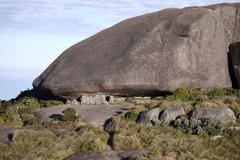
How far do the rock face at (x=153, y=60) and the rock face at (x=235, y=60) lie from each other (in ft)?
2.07

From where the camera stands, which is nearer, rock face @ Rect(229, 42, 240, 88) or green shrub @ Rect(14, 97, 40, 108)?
green shrub @ Rect(14, 97, 40, 108)

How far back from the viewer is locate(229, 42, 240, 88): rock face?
46.2 metres

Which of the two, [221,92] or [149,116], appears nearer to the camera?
[149,116]

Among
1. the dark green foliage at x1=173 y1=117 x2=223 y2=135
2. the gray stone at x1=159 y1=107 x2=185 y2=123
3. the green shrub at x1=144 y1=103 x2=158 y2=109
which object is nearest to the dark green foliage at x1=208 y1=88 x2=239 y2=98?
the green shrub at x1=144 y1=103 x2=158 y2=109

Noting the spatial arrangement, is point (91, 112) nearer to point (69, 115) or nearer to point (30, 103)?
point (69, 115)

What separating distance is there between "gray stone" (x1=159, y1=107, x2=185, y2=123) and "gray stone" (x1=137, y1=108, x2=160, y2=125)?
1.57 ft

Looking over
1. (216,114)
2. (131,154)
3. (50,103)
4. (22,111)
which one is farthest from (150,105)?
(131,154)

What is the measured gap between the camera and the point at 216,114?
1368 inches

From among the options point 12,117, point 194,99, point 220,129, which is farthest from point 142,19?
point 220,129

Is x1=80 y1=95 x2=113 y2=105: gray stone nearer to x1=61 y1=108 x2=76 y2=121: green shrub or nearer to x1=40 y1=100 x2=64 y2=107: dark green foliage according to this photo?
x1=40 y1=100 x2=64 y2=107: dark green foliage

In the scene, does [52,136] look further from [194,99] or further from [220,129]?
[194,99]

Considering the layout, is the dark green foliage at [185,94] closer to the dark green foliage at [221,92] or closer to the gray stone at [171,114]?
the dark green foliage at [221,92]

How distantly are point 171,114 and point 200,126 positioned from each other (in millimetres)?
3718

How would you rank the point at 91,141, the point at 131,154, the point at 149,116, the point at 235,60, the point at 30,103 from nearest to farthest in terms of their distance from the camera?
the point at 131,154
the point at 91,141
the point at 149,116
the point at 30,103
the point at 235,60
